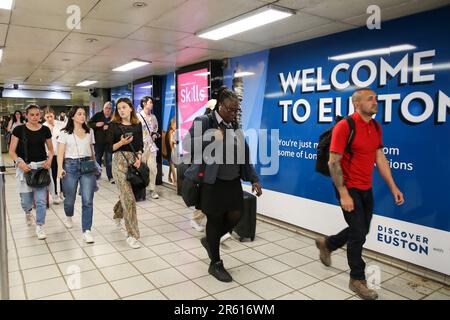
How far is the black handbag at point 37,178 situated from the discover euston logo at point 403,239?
3.68 meters

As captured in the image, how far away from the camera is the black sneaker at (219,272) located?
3.01m

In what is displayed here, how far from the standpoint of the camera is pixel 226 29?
3.85m

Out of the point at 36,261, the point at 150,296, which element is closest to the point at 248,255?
the point at 150,296

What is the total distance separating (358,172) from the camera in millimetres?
2721

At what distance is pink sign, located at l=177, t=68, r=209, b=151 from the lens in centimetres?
594

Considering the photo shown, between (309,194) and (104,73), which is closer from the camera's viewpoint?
(309,194)

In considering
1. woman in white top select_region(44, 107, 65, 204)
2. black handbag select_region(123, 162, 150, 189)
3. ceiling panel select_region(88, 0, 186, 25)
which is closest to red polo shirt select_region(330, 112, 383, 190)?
ceiling panel select_region(88, 0, 186, 25)

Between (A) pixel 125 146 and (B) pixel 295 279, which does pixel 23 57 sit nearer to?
(A) pixel 125 146

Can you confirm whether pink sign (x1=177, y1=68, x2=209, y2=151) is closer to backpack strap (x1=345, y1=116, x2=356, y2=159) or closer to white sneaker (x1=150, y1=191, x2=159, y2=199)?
white sneaker (x1=150, y1=191, x2=159, y2=199)

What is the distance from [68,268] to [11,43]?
3192mm

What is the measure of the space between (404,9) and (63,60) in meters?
5.13

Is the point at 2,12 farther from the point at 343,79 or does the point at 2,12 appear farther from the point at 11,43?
the point at 343,79

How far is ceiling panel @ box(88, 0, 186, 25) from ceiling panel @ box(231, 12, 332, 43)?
1.11m
